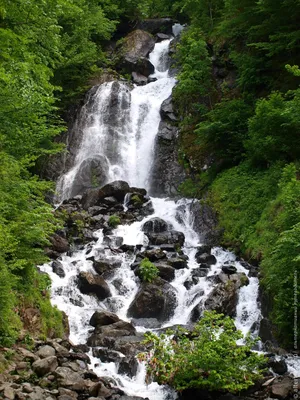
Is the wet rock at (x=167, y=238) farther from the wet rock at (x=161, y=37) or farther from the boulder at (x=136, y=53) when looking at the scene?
the wet rock at (x=161, y=37)

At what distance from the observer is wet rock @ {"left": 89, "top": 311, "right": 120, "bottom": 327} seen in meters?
12.4

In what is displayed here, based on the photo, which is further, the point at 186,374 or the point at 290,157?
the point at 290,157

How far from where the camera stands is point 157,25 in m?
35.3

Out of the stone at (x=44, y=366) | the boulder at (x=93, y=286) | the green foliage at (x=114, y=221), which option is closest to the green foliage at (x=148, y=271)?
the boulder at (x=93, y=286)

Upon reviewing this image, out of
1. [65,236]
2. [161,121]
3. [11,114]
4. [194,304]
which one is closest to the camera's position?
[11,114]

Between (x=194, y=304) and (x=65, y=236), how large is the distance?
6.53m

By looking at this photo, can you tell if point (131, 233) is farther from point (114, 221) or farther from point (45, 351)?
point (45, 351)

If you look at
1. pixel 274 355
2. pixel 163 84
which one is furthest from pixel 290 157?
pixel 163 84

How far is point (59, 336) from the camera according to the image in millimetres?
10898

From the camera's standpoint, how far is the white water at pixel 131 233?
12.7 m

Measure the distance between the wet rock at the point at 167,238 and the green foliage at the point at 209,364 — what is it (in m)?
8.52

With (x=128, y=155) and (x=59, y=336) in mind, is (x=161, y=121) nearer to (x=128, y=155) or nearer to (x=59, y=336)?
Answer: (x=128, y=155)

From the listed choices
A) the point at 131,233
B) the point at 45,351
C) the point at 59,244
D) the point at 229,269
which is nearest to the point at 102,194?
the point at 131,233

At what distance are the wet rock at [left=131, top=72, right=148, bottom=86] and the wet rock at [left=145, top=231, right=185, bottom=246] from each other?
14.3m
